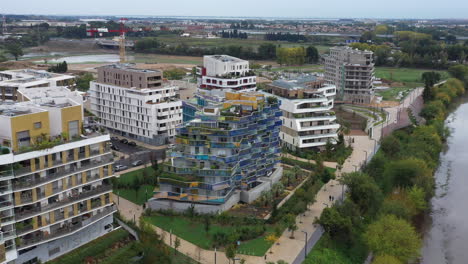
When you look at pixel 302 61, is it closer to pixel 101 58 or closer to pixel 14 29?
pixel 101 58

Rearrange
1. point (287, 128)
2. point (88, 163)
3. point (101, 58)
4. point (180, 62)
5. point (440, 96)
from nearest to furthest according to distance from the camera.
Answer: point (88, 163) < point (287, 128) < point (440, 96) < point (180, 62) < point (101, 58)

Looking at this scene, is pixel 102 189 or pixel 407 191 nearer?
pixel 102 189

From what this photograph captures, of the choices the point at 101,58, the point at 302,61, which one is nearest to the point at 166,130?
the point at 302,61

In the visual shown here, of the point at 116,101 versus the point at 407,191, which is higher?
the point at 116,101

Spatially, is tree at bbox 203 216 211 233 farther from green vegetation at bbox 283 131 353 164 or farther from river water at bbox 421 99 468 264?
green vegetation at bbox 283 131 353 164

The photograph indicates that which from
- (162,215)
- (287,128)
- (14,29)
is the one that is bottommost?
(162,215)

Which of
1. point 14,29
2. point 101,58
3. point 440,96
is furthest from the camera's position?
point 14,29
